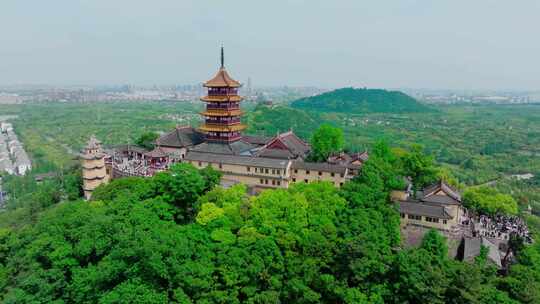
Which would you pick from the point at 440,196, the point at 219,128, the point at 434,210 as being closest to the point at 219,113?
the point at 219,128

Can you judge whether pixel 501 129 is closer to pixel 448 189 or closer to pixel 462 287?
pixel 448 189

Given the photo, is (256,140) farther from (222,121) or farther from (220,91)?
(220,91)

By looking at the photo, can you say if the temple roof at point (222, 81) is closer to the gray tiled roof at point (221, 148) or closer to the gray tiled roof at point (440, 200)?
the gray tiled roof at point (221, 148)

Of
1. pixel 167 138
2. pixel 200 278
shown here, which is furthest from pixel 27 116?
pixel 200 278

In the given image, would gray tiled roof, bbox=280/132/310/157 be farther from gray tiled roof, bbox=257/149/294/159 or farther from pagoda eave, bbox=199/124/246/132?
pagoda eave, bbox=199/124/246/132

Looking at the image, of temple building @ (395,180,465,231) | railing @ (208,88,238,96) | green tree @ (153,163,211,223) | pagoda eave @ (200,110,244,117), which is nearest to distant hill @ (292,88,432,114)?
railing @ (208,88,238,96)

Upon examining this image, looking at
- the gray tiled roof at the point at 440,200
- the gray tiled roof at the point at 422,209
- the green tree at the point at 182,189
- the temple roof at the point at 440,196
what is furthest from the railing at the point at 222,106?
the gray tiled roof at the point at 440,200
